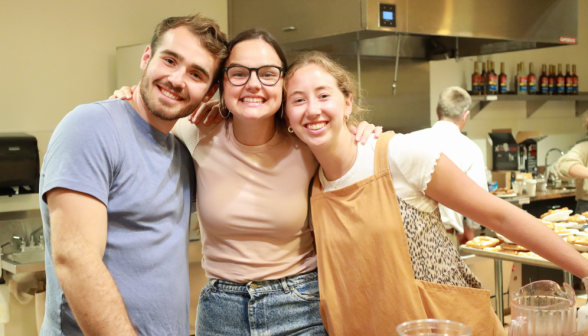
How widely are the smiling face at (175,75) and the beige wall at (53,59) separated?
2222 millimetres

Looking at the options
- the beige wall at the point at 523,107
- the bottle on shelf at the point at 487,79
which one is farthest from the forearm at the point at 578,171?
the bottle on shelf at the point at 487,79

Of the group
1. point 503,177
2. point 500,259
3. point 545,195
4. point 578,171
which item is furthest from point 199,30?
point 503,177

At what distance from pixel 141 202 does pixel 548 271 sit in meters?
4.47

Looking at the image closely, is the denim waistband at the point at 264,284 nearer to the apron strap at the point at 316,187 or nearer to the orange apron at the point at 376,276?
the orange apron at the point at 376,276

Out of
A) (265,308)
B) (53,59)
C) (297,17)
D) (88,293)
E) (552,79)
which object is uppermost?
(297,17)

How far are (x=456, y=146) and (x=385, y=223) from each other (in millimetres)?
2485

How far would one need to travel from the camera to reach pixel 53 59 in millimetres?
3576

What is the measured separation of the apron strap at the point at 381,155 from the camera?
148cm

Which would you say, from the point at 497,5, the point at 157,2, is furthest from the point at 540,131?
the point at 157,2

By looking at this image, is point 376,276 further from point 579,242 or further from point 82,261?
point 579,242

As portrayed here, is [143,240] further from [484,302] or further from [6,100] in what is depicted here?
[6,100]

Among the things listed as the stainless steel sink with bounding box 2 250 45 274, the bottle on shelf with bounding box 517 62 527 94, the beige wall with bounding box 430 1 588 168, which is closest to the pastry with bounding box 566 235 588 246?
the stainless steel sink with bounding box 2 250 45 274

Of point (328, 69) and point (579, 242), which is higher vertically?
point (328, 69)

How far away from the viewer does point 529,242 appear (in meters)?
1.36
